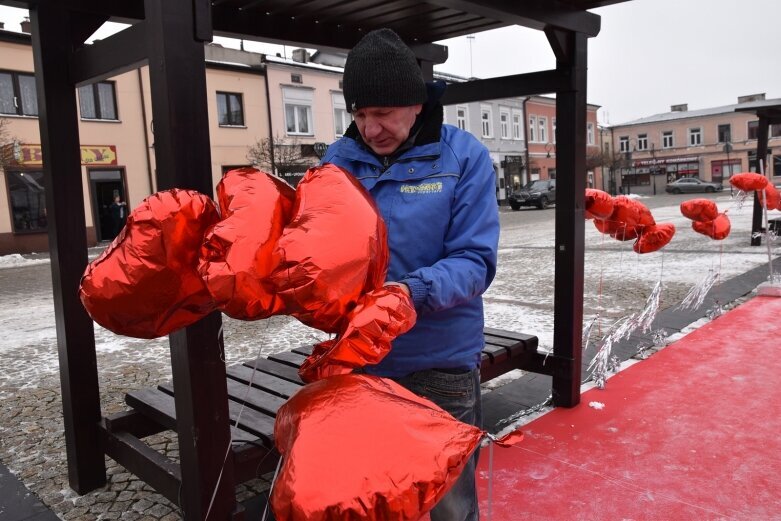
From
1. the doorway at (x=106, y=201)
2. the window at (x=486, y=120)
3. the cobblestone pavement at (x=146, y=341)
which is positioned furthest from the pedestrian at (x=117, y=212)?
the window at (x=486, y=120)

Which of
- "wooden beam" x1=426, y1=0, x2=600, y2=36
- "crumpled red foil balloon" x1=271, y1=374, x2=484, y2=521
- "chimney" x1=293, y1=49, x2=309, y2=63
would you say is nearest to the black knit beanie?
"crumpled red foil balloon" x1=271, y1=374, x2=484, y2=521

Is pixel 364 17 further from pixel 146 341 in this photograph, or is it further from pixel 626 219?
pixel 146 341

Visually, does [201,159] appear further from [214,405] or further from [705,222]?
[705,222]

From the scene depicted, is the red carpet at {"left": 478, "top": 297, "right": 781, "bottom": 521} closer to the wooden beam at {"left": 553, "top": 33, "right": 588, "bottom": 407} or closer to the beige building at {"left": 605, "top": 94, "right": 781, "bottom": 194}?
the wooden beam at {"left": 553, "top": 33, "right": 588, "bottom": 407}

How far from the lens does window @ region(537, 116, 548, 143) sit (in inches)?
1606

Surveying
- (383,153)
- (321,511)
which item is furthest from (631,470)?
(321,511)

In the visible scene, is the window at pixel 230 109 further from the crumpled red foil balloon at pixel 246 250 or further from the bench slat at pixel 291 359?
the crumpled red foil balloon at pixel 246 250

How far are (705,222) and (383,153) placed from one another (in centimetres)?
565

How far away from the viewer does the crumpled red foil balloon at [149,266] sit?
147cm

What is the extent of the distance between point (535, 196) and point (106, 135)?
18279mm

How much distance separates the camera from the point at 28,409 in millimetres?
4328

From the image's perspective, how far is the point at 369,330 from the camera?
1337 millimetres

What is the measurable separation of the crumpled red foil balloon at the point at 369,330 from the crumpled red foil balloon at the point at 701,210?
18.7 ft

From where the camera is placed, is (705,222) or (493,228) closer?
(493,228)
